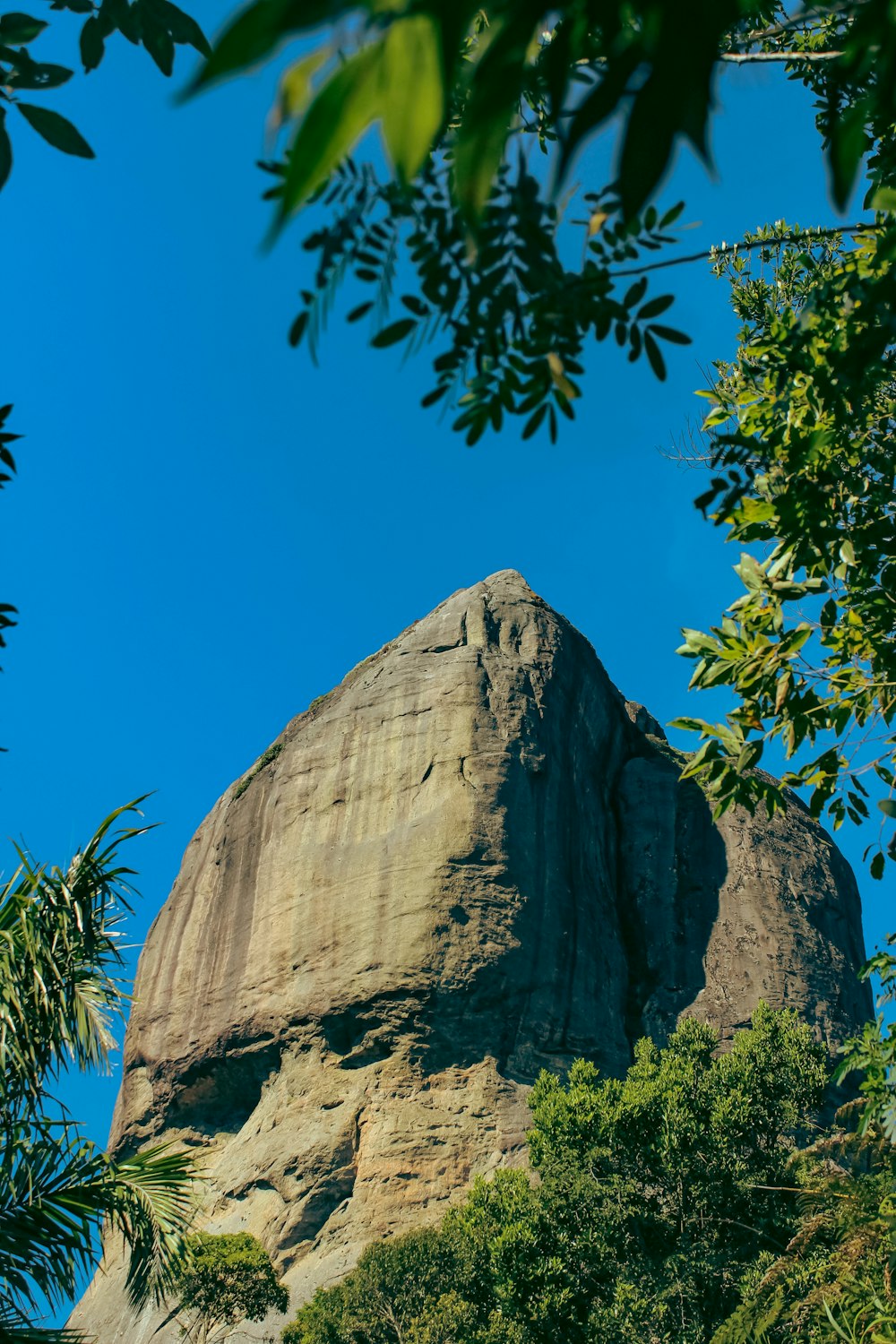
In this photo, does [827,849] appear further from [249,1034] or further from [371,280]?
[371,280]

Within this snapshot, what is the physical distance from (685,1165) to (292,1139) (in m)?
13.0

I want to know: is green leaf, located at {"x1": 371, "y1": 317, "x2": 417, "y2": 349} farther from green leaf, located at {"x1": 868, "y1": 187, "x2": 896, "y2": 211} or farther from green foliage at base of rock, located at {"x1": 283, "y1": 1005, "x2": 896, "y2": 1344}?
green foliage at base of rock, located at {"x1": 283, "y1": 1005, "x2": 896, "y2": 1344}

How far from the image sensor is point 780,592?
582cm

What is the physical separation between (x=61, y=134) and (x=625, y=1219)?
1778 centimetres

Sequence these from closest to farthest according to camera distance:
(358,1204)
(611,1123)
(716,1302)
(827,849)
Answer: (716,1302), (611,1123), (358,1204), (827,849)

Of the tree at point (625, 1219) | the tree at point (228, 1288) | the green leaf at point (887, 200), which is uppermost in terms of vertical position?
the green leaf at point (887, 200)

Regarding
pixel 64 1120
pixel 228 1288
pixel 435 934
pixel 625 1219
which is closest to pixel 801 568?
pixel 64 1120

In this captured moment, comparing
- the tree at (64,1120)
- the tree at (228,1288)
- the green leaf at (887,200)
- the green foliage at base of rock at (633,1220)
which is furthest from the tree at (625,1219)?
the green leaf at (887,200)

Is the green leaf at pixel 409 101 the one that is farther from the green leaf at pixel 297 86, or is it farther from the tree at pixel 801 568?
the tree at pixel 801 568

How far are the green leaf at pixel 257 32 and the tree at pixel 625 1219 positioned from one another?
18071 millimetres

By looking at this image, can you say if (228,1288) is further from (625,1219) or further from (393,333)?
(393,333)

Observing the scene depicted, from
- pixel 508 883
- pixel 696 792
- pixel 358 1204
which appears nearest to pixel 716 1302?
pixel 358 1204

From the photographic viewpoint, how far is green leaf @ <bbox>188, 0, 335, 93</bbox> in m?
1.44

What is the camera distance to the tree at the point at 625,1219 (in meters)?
17.7
